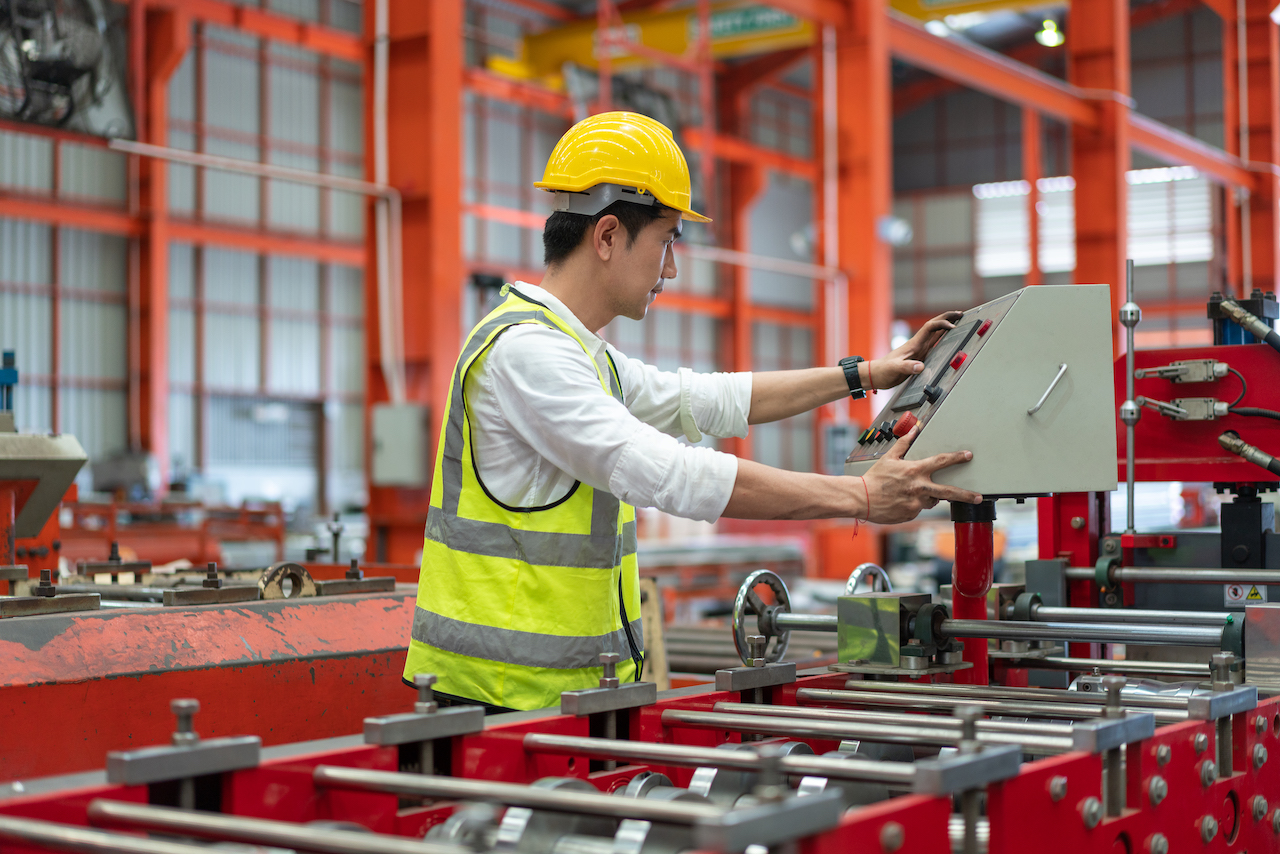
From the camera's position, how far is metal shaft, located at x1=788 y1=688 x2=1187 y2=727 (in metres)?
1.93

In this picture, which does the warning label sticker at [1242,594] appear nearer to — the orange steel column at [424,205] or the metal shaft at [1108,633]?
the metal shaft at [1108,633]

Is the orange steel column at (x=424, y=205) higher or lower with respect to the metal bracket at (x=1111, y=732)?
higher

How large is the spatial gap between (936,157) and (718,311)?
6.46 meters

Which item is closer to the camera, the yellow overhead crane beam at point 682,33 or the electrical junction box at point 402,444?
the electrical junction box at point 402,444

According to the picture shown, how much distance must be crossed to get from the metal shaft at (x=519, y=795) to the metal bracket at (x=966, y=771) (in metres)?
0.24

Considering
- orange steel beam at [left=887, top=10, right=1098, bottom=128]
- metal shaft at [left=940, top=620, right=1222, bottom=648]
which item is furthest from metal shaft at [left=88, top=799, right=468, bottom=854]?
orange steel beam at [left=887, top=10, right=1098, bottom=128]

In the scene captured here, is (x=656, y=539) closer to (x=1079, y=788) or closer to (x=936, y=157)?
(x=1079, y=788)

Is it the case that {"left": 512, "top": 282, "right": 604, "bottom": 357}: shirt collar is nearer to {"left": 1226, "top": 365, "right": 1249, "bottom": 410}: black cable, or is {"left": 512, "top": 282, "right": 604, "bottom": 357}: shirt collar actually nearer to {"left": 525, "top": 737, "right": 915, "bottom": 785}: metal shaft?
{"left": 525, "top": 737, "right": 915, "bottom": 785}: metal shaft

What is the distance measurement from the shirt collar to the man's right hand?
543 mm

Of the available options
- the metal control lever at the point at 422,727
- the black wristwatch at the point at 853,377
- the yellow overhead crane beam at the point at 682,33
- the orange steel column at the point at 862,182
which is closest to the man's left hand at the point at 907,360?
the black wristwatch at the point at 853,377

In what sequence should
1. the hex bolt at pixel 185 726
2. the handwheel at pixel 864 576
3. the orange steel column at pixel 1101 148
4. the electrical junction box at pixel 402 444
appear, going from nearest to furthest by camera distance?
the hex bolt at pixel 185 726 < the handwheel at pixel 864 576 < the electrical junction box at pixel 402 444 < the orange steel column at pixel 1101 148

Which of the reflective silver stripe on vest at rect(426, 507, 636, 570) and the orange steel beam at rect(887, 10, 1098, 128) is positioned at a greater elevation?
the orange steel beam at rect(887, 10, 1098, 128)

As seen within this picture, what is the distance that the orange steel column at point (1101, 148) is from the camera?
13312 mm

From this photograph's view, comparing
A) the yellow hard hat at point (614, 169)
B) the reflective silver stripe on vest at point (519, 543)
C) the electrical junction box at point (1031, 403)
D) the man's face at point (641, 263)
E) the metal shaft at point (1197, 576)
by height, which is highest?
the yellow hard hat at point (614, 169)
